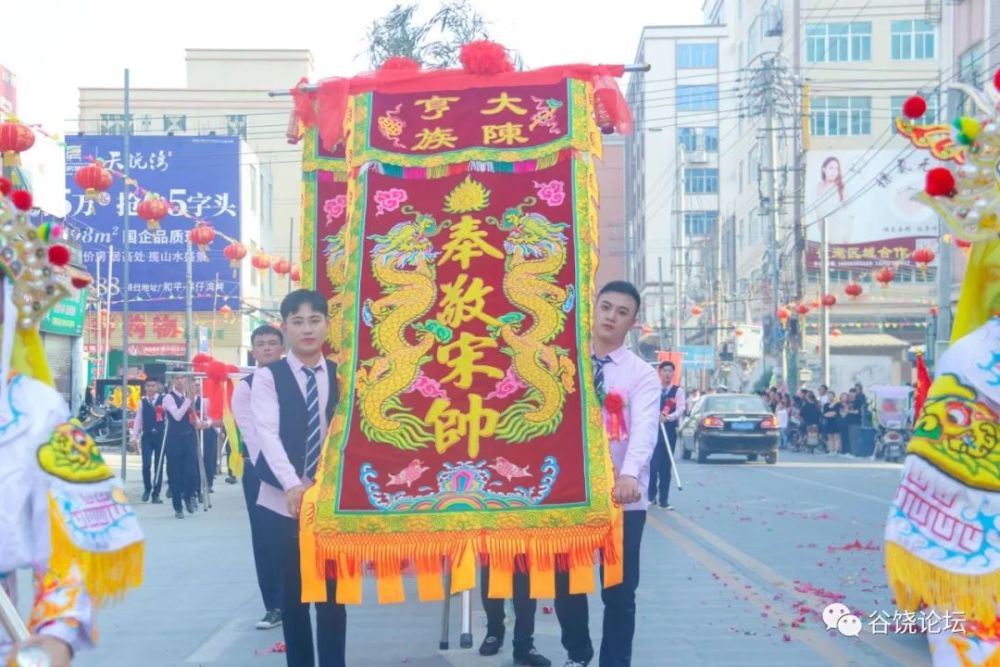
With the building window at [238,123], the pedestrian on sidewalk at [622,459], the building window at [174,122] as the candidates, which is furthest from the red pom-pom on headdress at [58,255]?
the building window at [238,123]

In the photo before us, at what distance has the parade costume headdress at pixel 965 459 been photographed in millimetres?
3666

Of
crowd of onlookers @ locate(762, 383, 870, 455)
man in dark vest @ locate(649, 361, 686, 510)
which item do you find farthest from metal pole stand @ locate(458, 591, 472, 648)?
crowd of onlookers @ locate(762, 383, 870, 455)

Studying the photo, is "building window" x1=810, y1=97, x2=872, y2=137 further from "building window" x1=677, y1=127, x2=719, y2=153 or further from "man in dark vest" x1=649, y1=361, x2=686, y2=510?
"man in dark vest" x1=649, y1=361, x2=686, y2=510

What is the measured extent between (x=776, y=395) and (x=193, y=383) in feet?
70.6

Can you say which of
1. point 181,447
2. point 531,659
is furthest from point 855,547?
point 181,447

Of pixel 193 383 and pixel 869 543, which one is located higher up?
pixel 193 383

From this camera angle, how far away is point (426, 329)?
666cm

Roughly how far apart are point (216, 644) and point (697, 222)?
78.0 m

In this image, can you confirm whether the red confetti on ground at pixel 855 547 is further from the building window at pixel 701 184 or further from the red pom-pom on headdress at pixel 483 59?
the building window at pixel 701 184

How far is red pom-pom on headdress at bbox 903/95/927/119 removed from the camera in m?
4.12

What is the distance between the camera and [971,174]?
156 inches

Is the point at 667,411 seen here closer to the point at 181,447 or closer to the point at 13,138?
the point at 181,447

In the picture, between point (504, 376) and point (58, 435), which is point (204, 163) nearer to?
point (504, 376)

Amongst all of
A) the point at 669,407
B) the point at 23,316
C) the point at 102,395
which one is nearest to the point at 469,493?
the point at 23,316
